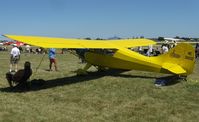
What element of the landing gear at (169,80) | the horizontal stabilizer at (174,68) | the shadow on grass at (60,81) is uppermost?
the horizontal stabilizer at (174,68)

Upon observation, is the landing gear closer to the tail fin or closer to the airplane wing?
the tail fin

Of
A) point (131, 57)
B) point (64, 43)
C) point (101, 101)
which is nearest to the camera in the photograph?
point (101, 101)

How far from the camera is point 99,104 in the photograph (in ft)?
33.3

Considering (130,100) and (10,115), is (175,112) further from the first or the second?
(10,115)

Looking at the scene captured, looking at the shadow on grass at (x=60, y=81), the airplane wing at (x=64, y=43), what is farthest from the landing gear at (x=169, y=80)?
the airplane wing at (x=64, y=43)

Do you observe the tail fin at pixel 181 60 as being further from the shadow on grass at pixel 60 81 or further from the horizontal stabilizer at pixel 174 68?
the shadow on grass at pixel 60 81

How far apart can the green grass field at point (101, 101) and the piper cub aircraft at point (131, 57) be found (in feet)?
1.98

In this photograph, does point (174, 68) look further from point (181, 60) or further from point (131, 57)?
point (131, 57)

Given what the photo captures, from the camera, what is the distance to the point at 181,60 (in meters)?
13.9

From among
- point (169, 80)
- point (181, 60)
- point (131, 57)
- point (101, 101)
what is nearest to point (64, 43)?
point (131, 57)

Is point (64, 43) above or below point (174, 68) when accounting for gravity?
above

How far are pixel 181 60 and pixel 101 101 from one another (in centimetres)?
471

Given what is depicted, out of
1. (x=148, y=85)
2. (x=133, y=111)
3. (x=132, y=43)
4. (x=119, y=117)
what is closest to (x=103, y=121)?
(x=119, y=117)

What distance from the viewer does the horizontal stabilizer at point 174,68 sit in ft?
44.3
